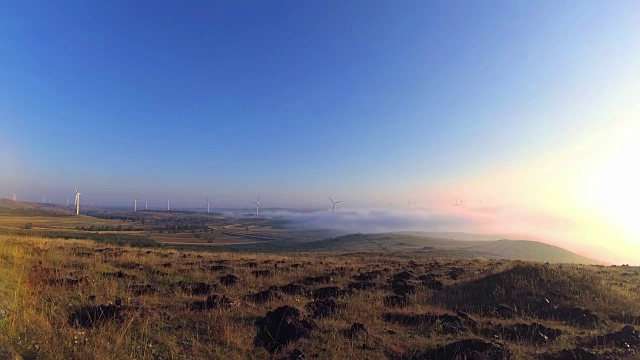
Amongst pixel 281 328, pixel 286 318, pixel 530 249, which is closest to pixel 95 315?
pixel 281 328

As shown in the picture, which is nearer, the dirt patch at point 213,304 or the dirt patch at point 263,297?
the dirt patch at point 213,304

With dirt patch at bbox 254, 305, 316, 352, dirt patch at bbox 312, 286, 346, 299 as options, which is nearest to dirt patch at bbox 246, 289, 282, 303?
dirt patch at bbox 312, 286, 346, 299

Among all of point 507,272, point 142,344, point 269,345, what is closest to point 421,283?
point 507,272

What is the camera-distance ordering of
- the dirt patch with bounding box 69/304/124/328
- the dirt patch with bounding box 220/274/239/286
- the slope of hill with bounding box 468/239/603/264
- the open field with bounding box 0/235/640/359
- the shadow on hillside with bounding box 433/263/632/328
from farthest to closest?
1. the slope of hill with bounding box 468/239/603/264
2. the dirt patch with bounding box 220/274/239/286
3. the shadow on hillside with bounding box 433/263/632/328
4. the dirt patch with bounding box 69/304/124/328
5. the open field with bounding box 0/235/640/359

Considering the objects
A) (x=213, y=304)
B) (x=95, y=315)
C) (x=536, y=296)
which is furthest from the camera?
(x=536, y=296)

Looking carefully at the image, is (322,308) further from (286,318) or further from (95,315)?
(95,315)

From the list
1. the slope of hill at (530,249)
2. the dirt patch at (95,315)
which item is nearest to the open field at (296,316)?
the dirt patch at (95,315)

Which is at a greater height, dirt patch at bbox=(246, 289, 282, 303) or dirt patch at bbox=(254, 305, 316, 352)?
dirt patch at bbox=(254, 305, 316, 352)

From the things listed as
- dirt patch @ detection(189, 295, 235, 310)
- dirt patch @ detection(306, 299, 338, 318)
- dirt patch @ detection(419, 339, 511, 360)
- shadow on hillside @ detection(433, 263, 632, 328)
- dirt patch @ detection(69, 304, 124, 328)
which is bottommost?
shadow on hillside @ detection(433, 263, 632, 328)

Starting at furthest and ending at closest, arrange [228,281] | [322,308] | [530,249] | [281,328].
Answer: [530,249], [228,281], [322,308], [281,328]

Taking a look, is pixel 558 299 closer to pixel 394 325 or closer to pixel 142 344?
pixel 394 325

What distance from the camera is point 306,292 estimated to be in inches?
574

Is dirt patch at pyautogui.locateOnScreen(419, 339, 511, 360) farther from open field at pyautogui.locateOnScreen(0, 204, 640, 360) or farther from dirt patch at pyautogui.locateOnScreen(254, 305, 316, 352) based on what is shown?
dirt patch at pyautogui.locateOnScreen(254, 305, 316, 352)

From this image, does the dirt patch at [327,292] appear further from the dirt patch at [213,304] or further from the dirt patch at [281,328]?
the dirt patch at [281,328]
